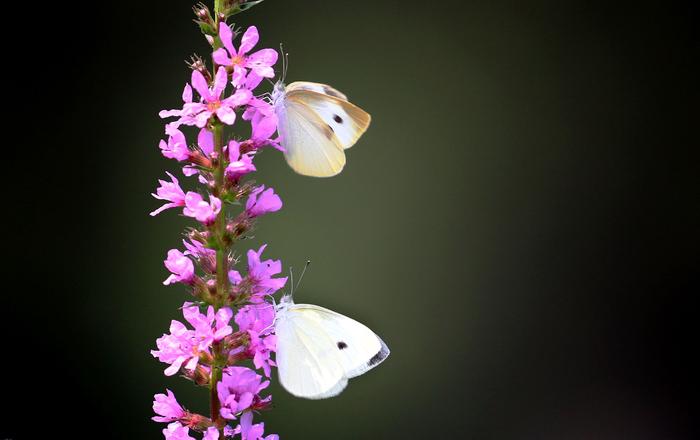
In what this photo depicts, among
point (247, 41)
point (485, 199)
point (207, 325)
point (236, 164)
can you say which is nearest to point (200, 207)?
point (236, 164)

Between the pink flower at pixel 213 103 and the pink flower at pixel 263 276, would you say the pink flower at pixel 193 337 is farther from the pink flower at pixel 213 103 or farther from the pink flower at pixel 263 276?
the pink flower at pixel 213 103

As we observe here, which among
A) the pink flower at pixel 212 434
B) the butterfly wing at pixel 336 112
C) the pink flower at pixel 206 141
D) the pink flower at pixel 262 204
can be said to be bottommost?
the pink flower at pixel 212 434

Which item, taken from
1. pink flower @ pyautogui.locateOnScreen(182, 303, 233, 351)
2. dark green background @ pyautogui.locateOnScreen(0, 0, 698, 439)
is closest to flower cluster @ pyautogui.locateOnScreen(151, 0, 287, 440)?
pink flower @ pyautogui.locateOnScreen(182, 303, 233, 351)

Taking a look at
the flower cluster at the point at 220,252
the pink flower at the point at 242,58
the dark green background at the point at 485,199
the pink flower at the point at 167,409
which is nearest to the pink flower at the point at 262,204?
the flower cluster at the point at 220,252

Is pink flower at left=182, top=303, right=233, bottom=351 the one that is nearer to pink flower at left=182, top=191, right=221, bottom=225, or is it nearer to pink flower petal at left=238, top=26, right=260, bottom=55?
pink flower at left=182, top=191, right=221, bottom=225

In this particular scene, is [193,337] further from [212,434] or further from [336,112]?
[336,112]
